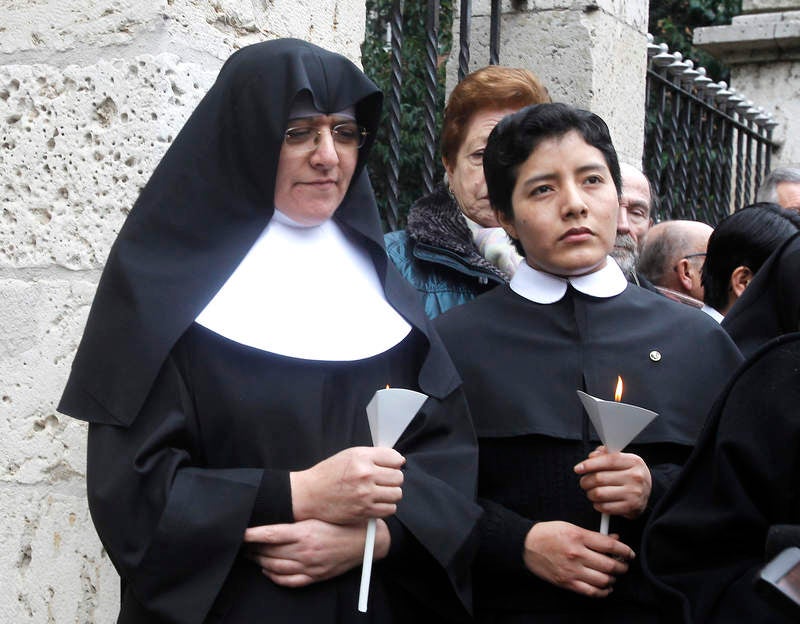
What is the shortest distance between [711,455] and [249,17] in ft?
6.17

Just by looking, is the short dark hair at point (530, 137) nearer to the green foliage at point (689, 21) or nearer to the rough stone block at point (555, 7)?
the rough stone block at point (555, 7)

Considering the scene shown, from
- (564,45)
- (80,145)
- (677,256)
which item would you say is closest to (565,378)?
(80,145)

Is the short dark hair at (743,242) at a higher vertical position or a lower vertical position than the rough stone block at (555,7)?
lower

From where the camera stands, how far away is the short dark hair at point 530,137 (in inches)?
115

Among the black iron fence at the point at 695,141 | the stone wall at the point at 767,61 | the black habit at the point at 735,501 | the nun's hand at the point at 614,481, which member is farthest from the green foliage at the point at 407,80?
the black habit at the point at 735,501

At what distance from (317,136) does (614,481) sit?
0.93 m

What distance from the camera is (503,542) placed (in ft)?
8.70

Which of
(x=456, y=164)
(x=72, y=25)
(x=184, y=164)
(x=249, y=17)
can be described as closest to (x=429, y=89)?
(x=456, y=164)

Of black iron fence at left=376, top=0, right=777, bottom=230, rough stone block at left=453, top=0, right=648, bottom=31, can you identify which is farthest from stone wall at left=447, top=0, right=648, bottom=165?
black iron fence at left=376, top=0, right=777, bottom=230

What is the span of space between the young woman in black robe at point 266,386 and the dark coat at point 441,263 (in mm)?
609

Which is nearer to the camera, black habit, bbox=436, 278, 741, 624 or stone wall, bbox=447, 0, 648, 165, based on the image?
black habit, bbox=436, 278, 741, 624

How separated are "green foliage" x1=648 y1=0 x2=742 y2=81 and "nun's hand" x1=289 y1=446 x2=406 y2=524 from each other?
30.1ft

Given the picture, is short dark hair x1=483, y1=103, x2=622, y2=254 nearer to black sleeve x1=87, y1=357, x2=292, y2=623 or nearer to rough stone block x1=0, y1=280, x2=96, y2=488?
black sleeve x1=87, y1=357, x2=292, y2=623

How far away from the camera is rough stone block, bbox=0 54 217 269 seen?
320 cm
